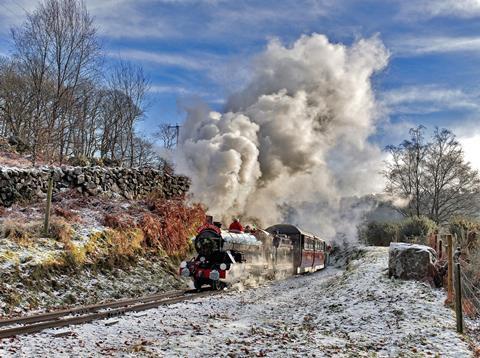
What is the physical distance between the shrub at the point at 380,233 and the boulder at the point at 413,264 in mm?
21970

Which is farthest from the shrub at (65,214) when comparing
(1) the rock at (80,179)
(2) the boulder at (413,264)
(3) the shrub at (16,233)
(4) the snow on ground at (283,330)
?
(2) the boulder at (413,264)

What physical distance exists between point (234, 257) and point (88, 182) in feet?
25.0

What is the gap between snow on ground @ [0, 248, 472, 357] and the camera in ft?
22.6

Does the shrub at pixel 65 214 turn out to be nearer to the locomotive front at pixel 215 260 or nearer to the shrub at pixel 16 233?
the shrub at pixel 16 233

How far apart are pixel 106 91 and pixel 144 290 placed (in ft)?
97.3

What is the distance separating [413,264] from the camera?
1345 centimetres

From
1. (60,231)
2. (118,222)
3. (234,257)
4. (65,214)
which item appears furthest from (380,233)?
(60,231)

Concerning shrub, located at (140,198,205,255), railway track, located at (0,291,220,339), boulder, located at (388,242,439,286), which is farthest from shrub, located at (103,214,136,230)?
boulder, located at (388,242,439,286)

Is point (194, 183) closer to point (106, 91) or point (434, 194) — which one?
point (106, 91)

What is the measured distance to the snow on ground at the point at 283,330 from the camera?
6887mm

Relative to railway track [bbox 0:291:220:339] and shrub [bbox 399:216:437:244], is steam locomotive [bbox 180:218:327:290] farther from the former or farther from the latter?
shrub [bbox 399:216:437:244]

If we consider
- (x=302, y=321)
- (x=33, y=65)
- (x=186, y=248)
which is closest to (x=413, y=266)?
(x=302, y=321)

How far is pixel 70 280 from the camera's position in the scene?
12.3m

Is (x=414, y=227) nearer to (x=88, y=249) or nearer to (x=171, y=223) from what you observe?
(x=171, y=223)
